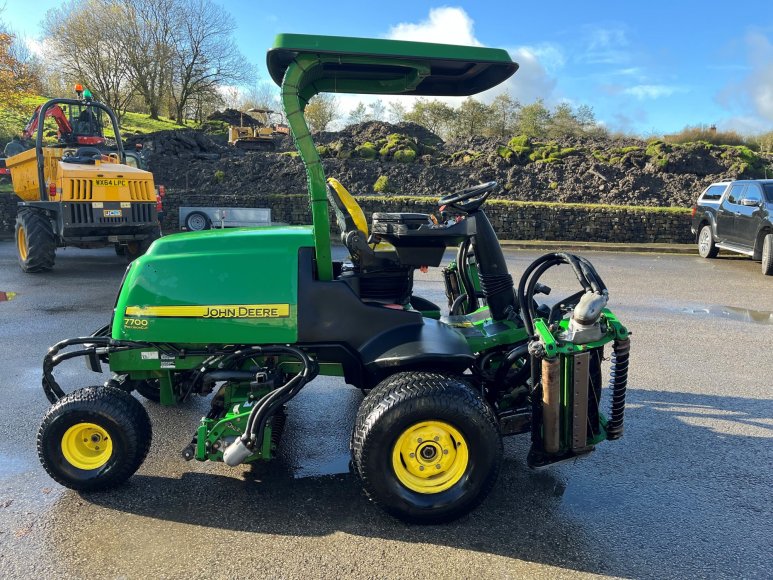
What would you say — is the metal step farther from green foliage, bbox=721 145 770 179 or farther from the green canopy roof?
the green canopy roof

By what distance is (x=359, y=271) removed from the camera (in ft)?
11.5

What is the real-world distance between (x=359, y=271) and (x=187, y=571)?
177 cm

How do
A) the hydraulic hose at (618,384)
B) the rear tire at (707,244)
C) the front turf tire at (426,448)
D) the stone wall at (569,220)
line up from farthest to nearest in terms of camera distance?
the stone wall at (569,220)
the rear tire at (707,244)
the hydraulic hose at (618,384)
the front turf tire at (426,448)

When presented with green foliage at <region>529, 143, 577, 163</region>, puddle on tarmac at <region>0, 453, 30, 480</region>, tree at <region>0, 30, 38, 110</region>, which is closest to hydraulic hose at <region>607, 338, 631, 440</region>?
puddle on tarmac at <region>0, 453, 30, 480</region>

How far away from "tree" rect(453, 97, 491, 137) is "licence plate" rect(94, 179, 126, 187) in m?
23.4

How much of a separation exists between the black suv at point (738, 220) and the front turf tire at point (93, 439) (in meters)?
11.2

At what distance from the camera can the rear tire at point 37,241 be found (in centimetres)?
994

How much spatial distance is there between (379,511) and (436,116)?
99.6ft

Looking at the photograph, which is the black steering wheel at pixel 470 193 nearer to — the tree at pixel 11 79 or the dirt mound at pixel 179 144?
the dirt mound at pixel 179 144

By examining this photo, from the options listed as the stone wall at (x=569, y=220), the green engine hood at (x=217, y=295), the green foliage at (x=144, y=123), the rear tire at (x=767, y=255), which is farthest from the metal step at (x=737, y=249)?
the green foliage at (x=144, y=123)

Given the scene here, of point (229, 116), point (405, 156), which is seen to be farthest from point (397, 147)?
point (229, 116)

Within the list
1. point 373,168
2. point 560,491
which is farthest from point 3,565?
point 373,168

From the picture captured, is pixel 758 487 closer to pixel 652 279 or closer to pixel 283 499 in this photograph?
pixel 283 499

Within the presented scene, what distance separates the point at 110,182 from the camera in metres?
9.81
